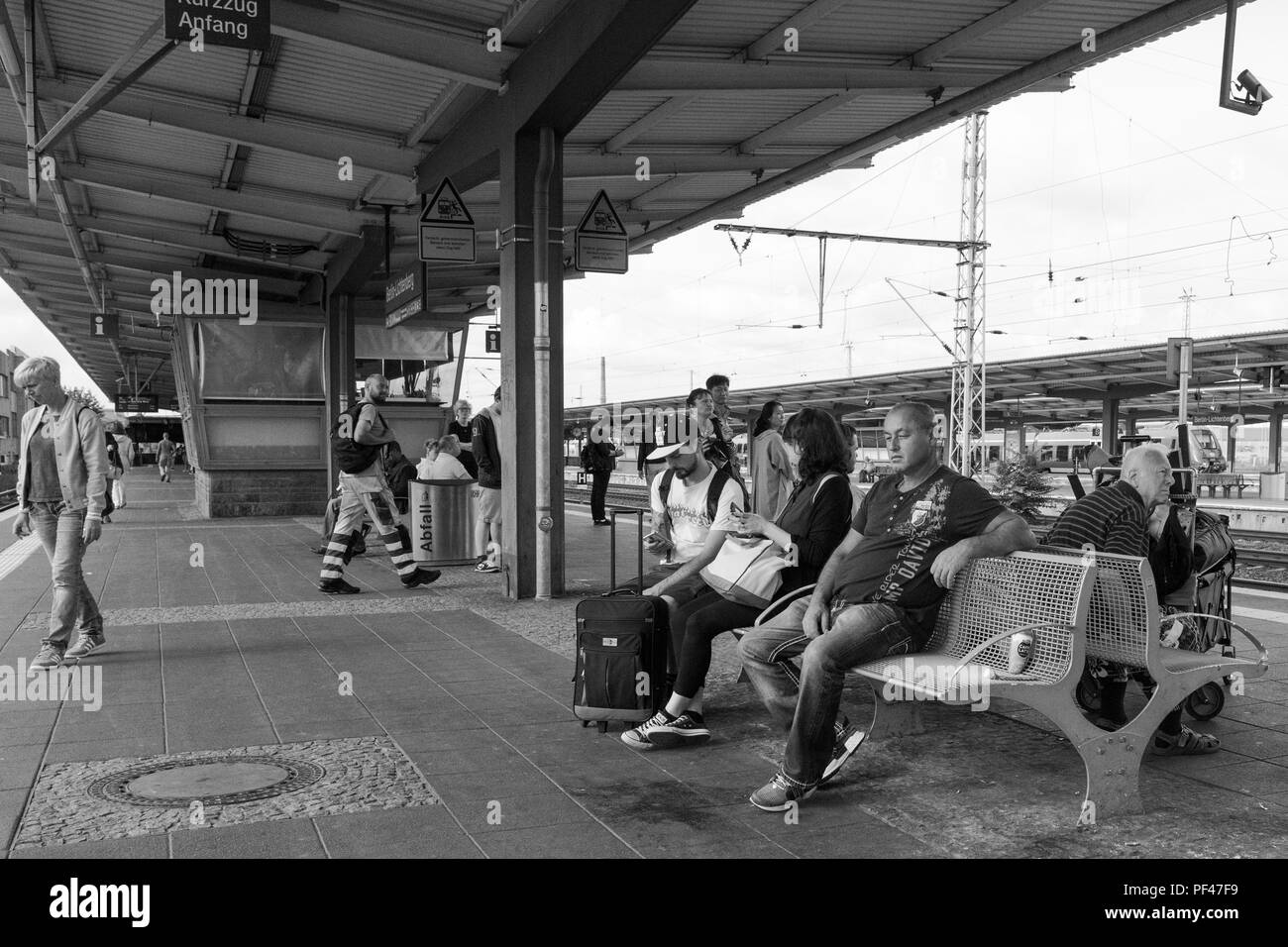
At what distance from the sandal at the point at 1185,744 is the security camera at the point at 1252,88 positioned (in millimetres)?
5052

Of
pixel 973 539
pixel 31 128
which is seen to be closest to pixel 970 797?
pixel 973 539

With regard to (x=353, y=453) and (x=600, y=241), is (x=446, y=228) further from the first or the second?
(x=353, y=453)

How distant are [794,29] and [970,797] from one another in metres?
6.46

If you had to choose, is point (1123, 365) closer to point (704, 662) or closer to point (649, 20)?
point (649, 20)

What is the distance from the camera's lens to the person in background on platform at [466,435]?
1311 cm

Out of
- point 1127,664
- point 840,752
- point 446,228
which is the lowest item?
point 840,752

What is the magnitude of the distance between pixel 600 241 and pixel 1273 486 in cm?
3444

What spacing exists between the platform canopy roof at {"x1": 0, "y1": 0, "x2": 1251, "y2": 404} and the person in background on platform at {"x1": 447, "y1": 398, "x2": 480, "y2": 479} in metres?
2.50

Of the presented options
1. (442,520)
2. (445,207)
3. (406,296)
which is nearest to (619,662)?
(445,207)

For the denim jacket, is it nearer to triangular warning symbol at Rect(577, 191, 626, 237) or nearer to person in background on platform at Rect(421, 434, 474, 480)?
triangular warning symbol at Rect(577, 191, 626, 237)

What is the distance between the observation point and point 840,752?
458 centimetres

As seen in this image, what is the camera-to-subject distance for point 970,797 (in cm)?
437

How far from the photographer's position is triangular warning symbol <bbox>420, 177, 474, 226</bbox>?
37.3ft

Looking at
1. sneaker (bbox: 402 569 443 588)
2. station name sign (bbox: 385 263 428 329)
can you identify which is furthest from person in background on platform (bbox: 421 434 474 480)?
sneaker (bbox: 402 569 443 588)
